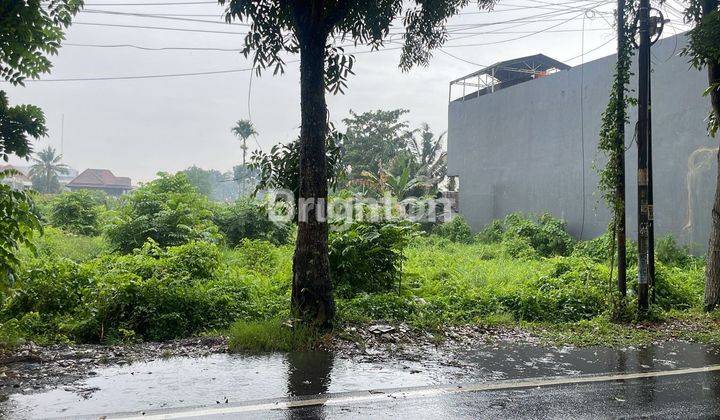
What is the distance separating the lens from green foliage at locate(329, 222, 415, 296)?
10516 millimetres

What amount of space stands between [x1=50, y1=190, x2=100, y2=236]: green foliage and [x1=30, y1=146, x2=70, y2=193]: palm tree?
54.7 metres

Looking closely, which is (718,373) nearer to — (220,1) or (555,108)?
(220,1)

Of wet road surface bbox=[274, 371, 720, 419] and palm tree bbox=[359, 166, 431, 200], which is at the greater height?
palm tree bbox=[359, 166, 431, 200]

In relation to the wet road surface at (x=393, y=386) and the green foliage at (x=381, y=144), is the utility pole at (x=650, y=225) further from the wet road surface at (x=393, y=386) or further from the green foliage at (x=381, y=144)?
the green foliage at (x=381, y=144)

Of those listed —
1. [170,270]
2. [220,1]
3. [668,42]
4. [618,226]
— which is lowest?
[170,270]

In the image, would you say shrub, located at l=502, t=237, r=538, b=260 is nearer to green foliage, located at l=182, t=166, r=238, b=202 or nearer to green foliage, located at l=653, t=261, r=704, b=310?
green foliage, located at l=653, t=261, r=704, b=310

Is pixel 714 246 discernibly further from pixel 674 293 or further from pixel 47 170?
pixel 47 170

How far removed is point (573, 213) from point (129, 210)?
15.5 meters

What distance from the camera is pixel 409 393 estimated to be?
5.10 m

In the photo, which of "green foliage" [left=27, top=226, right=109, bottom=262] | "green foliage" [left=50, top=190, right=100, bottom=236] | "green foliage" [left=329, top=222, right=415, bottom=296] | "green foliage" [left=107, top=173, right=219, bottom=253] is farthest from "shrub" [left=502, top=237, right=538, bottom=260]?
"green foliage" [left=50, top=190, right=100, bottom=236]

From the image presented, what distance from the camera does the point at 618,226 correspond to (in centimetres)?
938

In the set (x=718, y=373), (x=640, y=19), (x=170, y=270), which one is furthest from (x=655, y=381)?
(x=170, y=270)

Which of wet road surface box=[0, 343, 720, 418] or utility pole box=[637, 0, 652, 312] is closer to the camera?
wet road surface box=[0, 343, 720, 418]

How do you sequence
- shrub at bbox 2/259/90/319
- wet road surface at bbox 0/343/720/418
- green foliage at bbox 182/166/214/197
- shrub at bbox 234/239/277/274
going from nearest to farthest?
wet road surface at bbox 0/343/720/418
shrub at bbox 2/259/90/319
shrub at bbox 234/239/277/274
green foliage at bbox 182/166/214/197
